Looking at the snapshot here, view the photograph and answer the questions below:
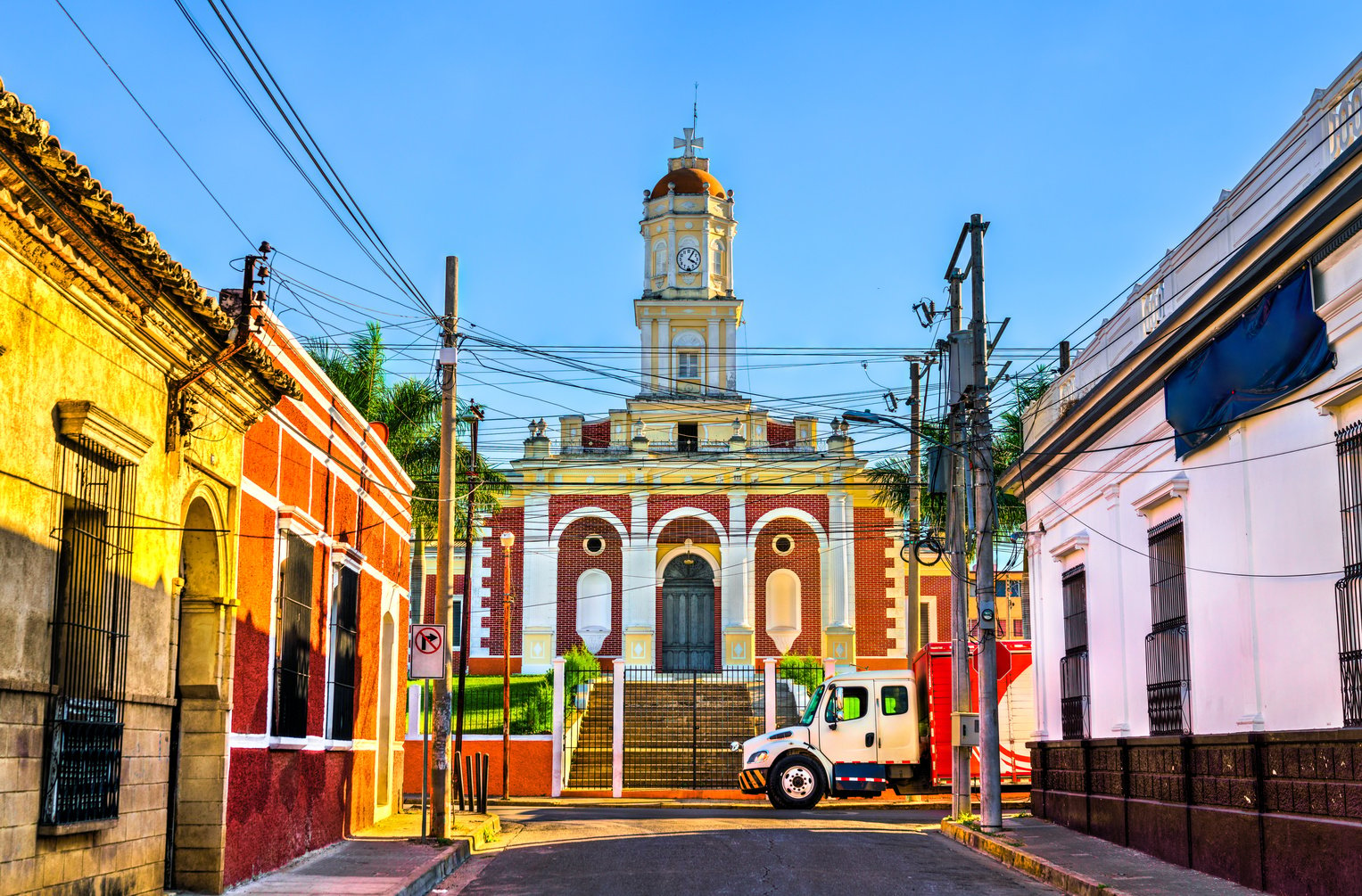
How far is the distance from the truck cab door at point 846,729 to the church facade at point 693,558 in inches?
626

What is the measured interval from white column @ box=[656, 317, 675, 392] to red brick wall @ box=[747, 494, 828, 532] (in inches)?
196

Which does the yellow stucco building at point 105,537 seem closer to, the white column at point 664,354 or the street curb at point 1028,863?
the street curb at point 1028,863

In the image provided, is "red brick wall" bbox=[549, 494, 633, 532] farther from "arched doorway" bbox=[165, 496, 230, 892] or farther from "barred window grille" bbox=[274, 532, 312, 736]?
"arched doorway" bbox=[165, 496, 230, 892]

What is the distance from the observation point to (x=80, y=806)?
10.3m

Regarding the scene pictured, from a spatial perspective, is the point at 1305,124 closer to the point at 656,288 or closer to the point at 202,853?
the point at 202,853

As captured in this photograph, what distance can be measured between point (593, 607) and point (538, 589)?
5.60 ft

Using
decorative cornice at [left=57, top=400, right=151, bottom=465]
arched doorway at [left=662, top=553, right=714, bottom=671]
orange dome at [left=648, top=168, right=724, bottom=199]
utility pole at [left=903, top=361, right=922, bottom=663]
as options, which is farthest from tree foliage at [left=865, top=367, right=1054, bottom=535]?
decorative cornice at [left=57, top=400, right=151, bottom=465]

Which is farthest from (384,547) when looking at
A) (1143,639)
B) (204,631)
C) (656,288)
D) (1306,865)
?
(656,288)

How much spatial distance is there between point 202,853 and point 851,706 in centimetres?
1581

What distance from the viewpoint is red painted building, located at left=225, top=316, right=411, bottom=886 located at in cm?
1438

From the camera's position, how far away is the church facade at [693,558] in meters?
43.6

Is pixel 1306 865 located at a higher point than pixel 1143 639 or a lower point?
lower

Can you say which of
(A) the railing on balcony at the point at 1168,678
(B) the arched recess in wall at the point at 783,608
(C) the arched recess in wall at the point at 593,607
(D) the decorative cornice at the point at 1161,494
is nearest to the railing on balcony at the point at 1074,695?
(A) the railing on balcony at the point at 1168,678

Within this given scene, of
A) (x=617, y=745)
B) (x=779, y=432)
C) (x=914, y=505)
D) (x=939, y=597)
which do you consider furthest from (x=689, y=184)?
(x=617, y=745)
